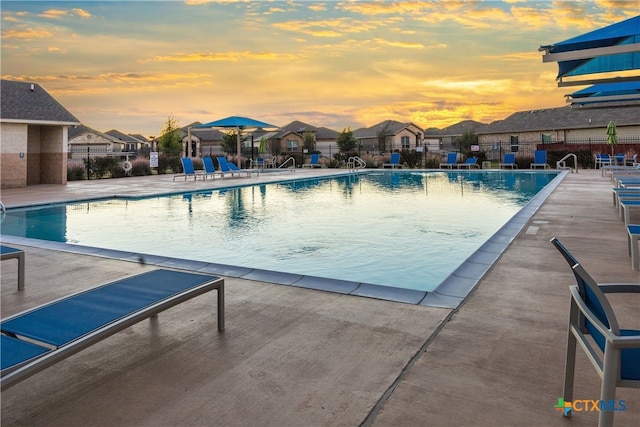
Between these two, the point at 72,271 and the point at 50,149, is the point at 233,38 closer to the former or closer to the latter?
the point at 50,149

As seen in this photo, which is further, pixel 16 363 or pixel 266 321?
pixel 266 321

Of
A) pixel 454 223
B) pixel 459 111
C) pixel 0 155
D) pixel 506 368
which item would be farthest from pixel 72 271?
pixel 459 111

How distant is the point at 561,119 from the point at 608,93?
108ft

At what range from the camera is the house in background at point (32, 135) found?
1528 cm

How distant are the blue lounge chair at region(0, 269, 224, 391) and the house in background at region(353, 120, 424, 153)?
173 ft

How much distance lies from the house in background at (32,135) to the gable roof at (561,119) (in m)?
33.7

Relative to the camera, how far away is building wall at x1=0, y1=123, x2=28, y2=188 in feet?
49.4

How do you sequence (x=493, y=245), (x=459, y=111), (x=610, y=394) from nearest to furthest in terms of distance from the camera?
1. (x=610, y=394)
2. (x=493, y=245)
3. (x=459, y=111)

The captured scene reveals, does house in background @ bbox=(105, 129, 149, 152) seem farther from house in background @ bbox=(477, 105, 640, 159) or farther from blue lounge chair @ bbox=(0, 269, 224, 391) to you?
blue lounge chair @ bbox=(0, 269, 224, 391)

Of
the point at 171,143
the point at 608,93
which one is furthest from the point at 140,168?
the point at 608,93

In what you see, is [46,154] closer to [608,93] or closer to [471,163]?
[608,93]

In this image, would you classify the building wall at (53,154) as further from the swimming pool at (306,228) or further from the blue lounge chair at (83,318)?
the blue lounge chair at (83,318)

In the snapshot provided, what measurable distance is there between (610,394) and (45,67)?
22.9 metres

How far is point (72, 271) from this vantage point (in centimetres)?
482
